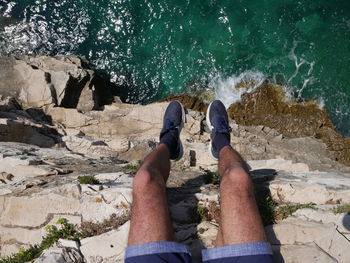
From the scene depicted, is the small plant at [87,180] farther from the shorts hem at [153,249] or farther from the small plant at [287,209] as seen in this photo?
the small plant at [287,209]

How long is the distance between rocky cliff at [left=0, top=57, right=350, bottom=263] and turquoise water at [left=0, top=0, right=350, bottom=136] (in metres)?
2.71

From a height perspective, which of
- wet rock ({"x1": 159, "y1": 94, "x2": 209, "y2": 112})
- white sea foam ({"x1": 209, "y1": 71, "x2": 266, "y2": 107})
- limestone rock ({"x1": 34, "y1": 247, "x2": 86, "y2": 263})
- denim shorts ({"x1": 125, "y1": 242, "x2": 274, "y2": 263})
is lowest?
limestone rock ({"x1": 34, "y1": 247, "x2": 86, "y2": 263})

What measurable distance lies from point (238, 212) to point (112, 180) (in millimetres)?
3111

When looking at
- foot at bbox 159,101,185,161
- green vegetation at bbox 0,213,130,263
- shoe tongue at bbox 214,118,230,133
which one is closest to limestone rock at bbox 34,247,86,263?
green vegetation at bbox 0,213,130,263

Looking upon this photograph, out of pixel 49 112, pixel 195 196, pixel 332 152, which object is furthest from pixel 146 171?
pixel 332 152

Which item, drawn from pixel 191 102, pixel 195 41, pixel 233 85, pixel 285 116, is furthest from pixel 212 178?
pixel 195 41

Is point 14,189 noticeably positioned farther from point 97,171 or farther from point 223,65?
point 223,65

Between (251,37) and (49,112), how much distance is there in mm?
9453

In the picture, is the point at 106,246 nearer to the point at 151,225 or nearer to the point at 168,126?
the point at 151,225

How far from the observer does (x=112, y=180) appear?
688cm

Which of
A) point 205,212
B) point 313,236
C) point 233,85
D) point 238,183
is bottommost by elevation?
point 313,236

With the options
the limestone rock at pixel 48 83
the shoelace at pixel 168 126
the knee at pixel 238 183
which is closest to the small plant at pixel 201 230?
the knee at pixel 238 183

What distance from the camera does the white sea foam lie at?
14.6 metres

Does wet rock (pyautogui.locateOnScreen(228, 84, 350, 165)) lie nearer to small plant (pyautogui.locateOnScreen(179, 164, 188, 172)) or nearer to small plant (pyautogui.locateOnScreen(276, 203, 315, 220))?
small plant (pyautogui.locateOnScreen(179, 164, 188, 172))
